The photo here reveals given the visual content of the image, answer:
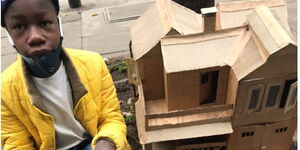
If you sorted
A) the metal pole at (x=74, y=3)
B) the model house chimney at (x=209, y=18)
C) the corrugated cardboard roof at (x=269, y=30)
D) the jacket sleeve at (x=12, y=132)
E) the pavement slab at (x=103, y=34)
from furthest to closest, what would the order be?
1. the metal pole at (x=74, y=3)
2. the pavement slab at (x=103, y=34)
3. the jacket sleeve at (x=12, y=132)
4. the model house chimney at (x=209, y=18)
5. the corrugated cardboard roof at (x=269, y=30)

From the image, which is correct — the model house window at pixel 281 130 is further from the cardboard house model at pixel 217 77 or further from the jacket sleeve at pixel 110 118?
the jacket sleeve at pixel 110 118

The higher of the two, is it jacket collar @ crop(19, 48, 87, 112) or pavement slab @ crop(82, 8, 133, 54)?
jacket collar @ crop(19, 48, 87, 112)

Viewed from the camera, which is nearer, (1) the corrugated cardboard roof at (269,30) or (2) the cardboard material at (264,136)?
(1) the corrugated cardboard roof at (269,30)

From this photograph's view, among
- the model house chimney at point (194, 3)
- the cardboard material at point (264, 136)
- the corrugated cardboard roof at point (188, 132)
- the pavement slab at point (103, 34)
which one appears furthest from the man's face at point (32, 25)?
the pavement slab at point (103, 34)

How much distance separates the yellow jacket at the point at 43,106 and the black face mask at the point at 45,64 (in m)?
0.04

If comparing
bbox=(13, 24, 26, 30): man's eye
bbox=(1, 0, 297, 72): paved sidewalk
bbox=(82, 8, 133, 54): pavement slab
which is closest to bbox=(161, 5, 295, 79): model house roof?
bbox=(13, 24, 26, 30): man's eye

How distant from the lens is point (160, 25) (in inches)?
74.1

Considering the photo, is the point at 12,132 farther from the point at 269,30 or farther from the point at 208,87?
the point at 269,30

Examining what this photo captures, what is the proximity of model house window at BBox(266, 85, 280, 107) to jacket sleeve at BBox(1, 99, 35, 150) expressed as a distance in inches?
48.8

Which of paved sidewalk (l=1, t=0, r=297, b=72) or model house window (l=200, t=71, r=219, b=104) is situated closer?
model house window (l=200, t=71, r=219, b=104)

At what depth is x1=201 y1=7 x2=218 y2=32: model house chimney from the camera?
1733 mm

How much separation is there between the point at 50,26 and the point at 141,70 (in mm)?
530

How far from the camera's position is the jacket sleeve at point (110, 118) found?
1.88m

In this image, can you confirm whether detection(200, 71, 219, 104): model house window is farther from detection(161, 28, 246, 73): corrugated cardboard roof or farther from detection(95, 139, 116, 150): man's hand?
detection(95, 139, 116, 150): man's hand
